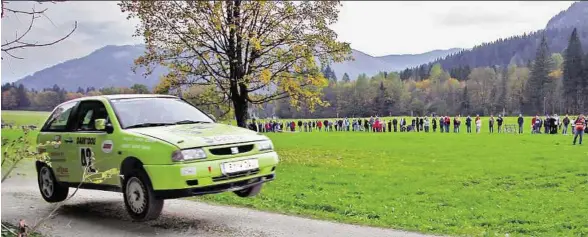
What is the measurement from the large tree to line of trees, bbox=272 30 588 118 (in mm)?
1997

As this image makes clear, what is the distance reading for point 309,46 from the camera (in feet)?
64.3

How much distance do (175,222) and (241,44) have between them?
1241 cm

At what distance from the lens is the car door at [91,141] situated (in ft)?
23.7

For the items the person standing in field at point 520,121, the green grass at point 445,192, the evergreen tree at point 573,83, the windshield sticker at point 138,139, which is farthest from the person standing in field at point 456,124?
the windshield sticker at point 138,139

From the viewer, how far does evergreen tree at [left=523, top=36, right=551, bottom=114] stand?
2466 centimetres

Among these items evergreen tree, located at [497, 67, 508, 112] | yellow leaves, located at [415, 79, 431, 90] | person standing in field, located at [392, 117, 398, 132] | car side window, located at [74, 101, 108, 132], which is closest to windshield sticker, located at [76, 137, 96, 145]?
car side window, located at [74, 101, 108, 132]

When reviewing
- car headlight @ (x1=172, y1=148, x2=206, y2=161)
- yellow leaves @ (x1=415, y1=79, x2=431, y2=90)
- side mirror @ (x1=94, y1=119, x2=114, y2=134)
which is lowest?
car headlight @ (x1=172, y1=148, x2=206, y2=161)

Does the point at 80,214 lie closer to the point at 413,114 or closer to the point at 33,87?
the point at 33,87

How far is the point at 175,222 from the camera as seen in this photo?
24.6ft

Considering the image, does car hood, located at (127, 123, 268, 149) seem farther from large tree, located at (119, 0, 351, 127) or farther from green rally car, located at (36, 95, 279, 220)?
large tree, located at (119, 0, 351, 127)

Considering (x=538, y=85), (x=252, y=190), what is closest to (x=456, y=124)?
(x=538, y=85)

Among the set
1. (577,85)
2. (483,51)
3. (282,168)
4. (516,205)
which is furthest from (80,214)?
(483,51)

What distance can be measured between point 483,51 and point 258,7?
110033mm

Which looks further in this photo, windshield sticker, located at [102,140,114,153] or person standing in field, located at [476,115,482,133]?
person standing in field, located at [476,115,482,133]
